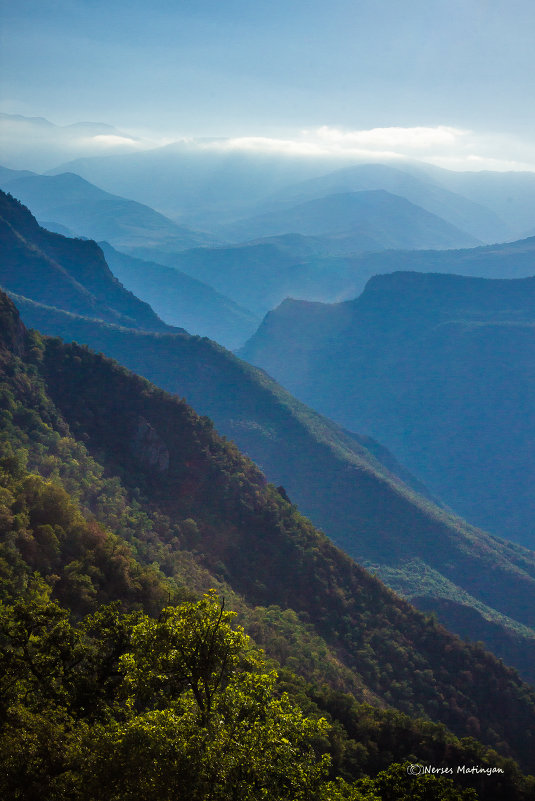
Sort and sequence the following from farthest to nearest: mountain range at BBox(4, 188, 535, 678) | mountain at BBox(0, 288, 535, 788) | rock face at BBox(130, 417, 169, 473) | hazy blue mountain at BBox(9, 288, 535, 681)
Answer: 1. mountain range at BBox(4, 188, 535, 678)
2. hazy blue mountain at BBox(9, 288, 535, 681)
3. rock face at BBox(130, 417, 169, 473)
4. mountain at BBox(0, 288, 535, 788)

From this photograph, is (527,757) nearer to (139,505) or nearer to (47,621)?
(139,505)

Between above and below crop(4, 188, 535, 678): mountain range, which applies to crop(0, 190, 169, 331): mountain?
above

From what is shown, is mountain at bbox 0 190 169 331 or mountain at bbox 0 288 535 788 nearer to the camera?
mountain at bbox 0 288 535 788

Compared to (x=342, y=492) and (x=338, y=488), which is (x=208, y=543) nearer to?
(x=342, y=492)

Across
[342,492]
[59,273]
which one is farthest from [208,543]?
[59,273]

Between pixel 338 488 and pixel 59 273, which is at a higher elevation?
pixel 59 273

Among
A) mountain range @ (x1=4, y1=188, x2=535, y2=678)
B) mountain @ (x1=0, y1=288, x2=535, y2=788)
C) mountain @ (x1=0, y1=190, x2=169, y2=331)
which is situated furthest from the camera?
mountain @ (x1=0, y1=190, x2=169, y2=331)

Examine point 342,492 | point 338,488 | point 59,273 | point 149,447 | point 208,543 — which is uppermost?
point 59,273

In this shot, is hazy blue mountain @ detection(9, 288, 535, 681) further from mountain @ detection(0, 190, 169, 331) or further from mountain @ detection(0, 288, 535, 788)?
mountain @ detection(0, 288, 535, 788)

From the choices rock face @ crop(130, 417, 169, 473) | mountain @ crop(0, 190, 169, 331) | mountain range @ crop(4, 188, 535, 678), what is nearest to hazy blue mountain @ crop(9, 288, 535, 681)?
mountain range @ crop(4, 188, 535, 678)
